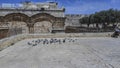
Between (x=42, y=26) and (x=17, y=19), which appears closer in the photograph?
(x=17, y=19)

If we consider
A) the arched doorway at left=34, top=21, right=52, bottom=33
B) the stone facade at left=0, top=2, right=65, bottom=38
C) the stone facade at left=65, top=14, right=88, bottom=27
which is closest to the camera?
the stone facade at left=0, top=2, right=65, bottom=38

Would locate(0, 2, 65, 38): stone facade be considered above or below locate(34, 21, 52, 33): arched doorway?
above

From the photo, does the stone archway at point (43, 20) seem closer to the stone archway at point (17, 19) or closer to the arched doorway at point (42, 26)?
the arched doorway at point (42, 26)

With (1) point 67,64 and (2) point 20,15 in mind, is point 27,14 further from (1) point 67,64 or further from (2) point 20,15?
(1) point 67,64

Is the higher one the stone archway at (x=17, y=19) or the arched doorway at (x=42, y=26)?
the stone archway at (x=17, y=19)

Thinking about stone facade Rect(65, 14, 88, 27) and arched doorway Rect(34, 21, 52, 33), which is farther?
stone facade Rect(65, 14, 88, 27)

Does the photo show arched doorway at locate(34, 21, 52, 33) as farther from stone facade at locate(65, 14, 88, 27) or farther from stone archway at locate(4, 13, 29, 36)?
stone facade at locate(65, 14, 88, 27)

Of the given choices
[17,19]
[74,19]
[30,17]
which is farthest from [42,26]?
[74,19]

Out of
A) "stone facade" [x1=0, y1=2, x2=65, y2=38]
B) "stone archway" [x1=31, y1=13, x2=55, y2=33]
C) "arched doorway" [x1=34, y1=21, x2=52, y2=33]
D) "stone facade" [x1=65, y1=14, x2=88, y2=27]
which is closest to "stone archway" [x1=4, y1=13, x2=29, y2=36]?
"stone facade" [x1=0, y1=2, x2=65, y2=38]

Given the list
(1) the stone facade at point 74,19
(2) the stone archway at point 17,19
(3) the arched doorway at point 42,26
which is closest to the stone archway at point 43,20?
(3) the arched doorway at point 42,26

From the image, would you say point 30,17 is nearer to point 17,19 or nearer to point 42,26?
point 17,19

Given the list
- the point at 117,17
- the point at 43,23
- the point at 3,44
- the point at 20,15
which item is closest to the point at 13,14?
the point at 20,15

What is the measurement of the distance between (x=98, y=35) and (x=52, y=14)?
9.20m

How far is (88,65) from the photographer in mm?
8195
